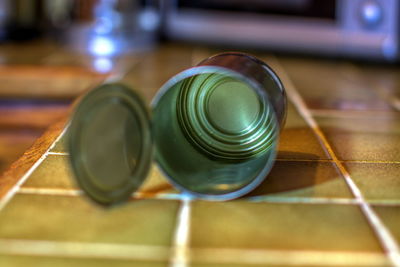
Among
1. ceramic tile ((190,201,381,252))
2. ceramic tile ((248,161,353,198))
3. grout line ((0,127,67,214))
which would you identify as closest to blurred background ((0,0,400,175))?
grout line ((0,127,67,214))

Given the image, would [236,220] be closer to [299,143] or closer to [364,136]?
[299,143]

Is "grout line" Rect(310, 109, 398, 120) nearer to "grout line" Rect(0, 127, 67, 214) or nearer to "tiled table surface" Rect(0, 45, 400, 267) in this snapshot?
"tiled table surface" Rect(0, 45, 400, 267)

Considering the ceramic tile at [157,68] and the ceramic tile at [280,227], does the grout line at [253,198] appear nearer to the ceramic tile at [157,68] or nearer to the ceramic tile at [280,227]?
the ceramic tile at [280,227]

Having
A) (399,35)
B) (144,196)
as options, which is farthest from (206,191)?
(399,35)

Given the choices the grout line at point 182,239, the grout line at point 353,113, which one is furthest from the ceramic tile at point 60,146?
the grout line at point 353,113

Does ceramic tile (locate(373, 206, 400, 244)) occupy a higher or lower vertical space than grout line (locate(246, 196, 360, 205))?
higher

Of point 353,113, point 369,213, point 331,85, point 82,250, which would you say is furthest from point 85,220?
point 331,85
